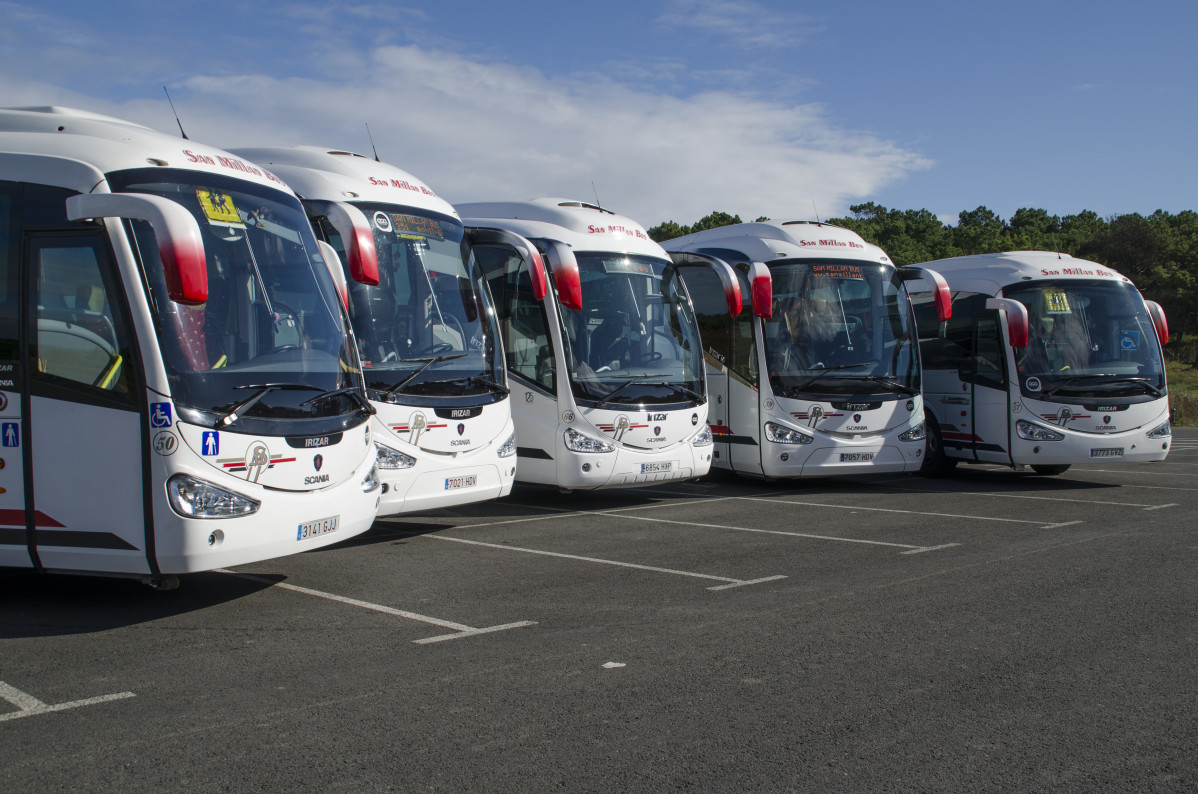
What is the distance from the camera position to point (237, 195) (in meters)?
7.02

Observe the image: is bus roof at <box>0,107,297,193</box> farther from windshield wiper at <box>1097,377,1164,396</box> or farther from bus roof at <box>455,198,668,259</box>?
windshield wiper at <box>1097,377,1164,396</box>

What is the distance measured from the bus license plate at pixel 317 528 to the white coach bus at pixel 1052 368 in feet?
31.8

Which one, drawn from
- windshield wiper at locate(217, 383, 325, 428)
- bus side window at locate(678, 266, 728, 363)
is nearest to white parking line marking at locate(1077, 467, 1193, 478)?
bus side window at locate(678, 266, 728, 363)

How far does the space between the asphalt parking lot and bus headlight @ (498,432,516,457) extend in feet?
2.75

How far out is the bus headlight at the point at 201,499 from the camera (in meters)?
6.05

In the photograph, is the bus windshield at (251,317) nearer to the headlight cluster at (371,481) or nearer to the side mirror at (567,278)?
the headlight cluster at (371,481)

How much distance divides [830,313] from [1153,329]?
476 centimetres

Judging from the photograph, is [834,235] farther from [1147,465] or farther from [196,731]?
[196,731]

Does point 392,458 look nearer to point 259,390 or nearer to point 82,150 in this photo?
point 259,390

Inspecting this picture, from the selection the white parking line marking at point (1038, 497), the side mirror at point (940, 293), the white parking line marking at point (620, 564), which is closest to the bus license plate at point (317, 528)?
the white parking line marking at point (620, 564)

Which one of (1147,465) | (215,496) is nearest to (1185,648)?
(215,496)

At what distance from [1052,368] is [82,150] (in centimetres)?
1187

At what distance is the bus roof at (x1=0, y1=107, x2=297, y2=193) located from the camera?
6.41 metres

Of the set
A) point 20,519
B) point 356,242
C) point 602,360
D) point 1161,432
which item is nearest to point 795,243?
point 602,360
